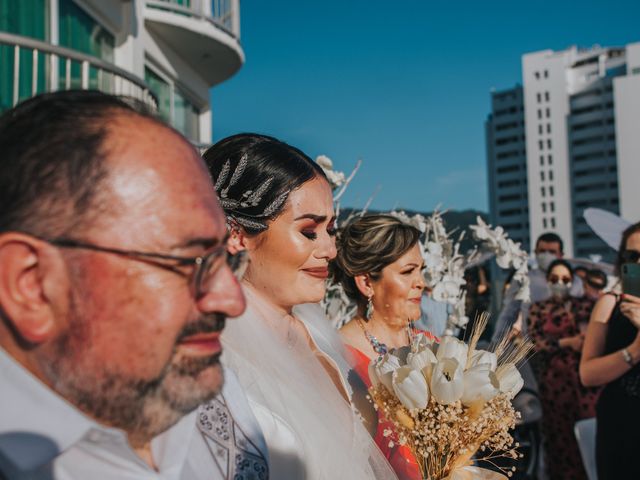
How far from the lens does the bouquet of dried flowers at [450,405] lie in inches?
77.7

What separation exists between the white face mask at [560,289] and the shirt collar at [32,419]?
20.4 feet

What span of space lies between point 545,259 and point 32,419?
6832mm

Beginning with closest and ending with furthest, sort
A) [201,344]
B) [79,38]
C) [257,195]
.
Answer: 1. [201,344]
2. [257,195]
3. [79,38]

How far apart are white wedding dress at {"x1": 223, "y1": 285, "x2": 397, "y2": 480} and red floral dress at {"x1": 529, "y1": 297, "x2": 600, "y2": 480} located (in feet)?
15.8

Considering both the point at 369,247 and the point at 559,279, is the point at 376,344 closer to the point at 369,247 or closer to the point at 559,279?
the point at 369,247

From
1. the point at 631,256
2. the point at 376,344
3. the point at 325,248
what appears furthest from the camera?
the point at 631,256

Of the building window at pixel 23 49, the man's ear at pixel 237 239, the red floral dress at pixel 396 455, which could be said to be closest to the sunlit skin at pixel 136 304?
the man's ear at pixel 237 239

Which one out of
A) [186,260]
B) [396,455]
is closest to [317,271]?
[396,455]

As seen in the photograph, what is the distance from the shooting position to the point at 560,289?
22.0 ft

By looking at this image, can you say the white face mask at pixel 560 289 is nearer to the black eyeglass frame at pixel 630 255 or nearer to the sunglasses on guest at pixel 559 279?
the sunglasses on guest at pixel 559 279

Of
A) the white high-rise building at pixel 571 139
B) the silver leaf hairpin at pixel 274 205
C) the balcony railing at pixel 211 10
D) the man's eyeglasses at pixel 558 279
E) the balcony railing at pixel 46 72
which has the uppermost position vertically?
the white high-rise building at pixel 571 139

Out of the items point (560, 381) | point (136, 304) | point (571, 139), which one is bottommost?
point (560, 381)

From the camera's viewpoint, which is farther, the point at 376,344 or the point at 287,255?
the point at 376,344

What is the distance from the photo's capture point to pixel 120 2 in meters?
9.24
